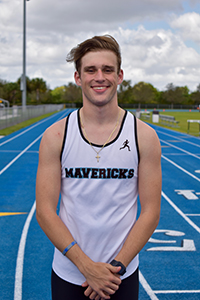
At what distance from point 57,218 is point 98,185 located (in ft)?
1.04

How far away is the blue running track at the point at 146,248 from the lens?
14.9 ft

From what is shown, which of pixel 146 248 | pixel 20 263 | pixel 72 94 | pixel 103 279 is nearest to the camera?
pixel 103 279

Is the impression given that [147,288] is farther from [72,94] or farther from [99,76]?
[72,94]

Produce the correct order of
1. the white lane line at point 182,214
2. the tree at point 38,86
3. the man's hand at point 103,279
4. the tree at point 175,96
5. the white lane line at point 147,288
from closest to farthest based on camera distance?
the man's hand at point 103,279
the white lane line at point 147,288
the white lane line at point 182,214
the tree at point 175,96
the tree at point 38,86

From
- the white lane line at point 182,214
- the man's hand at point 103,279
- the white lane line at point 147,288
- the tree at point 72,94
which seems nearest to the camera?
the man's hand at point 103,279

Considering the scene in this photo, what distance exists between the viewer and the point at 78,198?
6.61 ft

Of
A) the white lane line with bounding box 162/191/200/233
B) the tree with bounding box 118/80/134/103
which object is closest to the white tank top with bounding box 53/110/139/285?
the white lane line with bounding box 162/191/200/233

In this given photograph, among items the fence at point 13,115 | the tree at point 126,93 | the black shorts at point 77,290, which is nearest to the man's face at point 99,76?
the black shorts at point 77,290

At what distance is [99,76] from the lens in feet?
6.61

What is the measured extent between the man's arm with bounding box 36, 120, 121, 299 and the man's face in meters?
0.25

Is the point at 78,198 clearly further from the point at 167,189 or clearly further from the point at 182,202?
the point at 167,189

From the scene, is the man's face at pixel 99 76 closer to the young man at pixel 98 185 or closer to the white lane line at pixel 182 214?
the young man at pixel 98 185

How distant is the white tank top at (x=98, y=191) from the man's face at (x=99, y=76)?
20 cm

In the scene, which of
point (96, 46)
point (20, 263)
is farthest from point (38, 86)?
point (96, 46)
